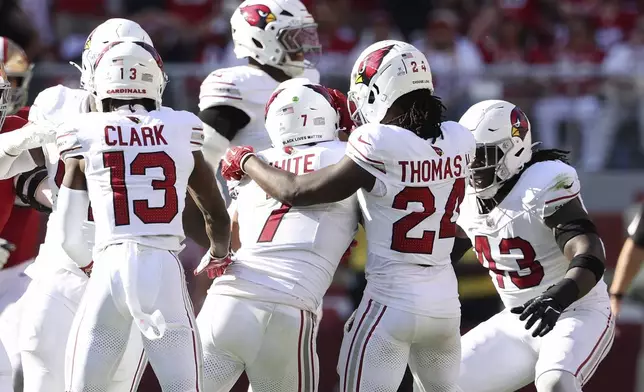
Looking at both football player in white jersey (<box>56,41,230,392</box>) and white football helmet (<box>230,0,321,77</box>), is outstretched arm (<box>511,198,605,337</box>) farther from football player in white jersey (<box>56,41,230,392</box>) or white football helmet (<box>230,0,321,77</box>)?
white football helmet (<box>230,0,321,77</box>)

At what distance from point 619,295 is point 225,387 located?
7.60ft

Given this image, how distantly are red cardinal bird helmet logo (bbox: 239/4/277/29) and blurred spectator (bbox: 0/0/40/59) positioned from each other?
411 cm

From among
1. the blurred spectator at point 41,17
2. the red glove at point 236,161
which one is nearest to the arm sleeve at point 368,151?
the red glove at point 236,161

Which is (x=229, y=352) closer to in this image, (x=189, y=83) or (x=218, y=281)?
(x=218, y=281)

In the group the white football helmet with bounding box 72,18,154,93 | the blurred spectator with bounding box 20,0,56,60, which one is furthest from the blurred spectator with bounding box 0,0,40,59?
the white football helmet with bounding box 72,18,154,93

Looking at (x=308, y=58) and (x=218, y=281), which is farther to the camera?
(x=308, y=58)

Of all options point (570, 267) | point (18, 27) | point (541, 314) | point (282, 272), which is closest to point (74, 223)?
point (282, 272)

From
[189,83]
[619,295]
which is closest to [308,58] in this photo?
[619,295]

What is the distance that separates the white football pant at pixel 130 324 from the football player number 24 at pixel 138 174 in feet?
0.38

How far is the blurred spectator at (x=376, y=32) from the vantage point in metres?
11.4

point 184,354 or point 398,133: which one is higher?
point 398,133

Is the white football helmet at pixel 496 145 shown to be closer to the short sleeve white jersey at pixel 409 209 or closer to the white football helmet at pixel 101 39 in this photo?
the short sleeve white jersey at pixel 409 209

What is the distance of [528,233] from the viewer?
5523mm

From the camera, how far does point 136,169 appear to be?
15.6ft
